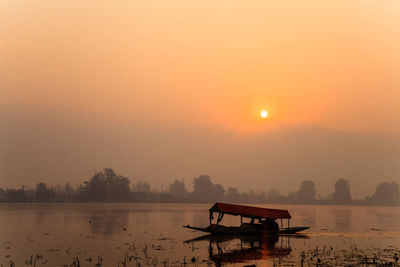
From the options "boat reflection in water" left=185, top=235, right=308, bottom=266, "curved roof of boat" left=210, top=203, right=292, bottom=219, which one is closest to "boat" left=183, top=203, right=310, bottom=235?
"curved roof of boat" left=210, top=203, right=292, bottom=219

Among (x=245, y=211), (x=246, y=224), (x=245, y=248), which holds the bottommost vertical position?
(x=245, y=248)

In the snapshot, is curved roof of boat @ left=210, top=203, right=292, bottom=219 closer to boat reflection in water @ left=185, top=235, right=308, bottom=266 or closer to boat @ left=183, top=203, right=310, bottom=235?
boat @ left=183, top=203, right=310, bottom=235

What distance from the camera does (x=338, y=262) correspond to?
105ft

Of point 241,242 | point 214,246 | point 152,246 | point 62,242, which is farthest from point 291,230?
point 62,242

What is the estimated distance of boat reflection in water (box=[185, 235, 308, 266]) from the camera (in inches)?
1351

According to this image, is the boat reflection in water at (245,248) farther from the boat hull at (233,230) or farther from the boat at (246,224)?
the boat at (246,224)

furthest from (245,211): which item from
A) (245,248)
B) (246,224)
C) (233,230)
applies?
(245,248)

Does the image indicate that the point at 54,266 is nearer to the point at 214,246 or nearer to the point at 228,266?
the point at 228,266

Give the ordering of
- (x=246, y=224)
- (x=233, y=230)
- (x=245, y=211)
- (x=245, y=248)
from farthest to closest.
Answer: (x=246, y=224)
(x=233, y=230)
(x=245, y=211)
(x=245, y=248)

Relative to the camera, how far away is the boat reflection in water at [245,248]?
34.3 m

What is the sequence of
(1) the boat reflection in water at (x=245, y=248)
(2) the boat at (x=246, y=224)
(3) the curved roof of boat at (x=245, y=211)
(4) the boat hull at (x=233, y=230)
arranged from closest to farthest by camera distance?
1. (1) the boat reflection in water at (x=245, y=248)
2. (3) the curved roof of boat at (x=245, y=211)
3. (2) the boat at (x=246, y=224)
4. (4) the boat hull at (x=233, y=230)

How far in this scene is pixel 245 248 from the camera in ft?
133

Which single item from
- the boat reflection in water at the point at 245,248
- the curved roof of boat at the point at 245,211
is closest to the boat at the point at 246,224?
the curved roof of boat at the point at 245,211

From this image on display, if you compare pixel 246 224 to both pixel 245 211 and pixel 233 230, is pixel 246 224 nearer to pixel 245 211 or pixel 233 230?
pixel 233 230
